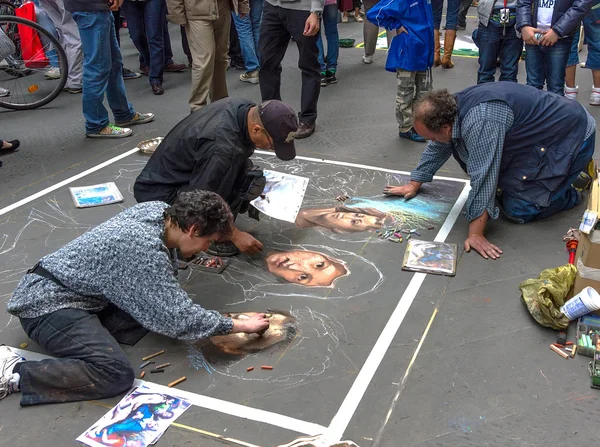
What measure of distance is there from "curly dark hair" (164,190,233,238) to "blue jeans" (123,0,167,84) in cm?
448

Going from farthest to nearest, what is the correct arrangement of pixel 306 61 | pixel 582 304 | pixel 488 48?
pixel 488 48 → pixel 306 61 → pixel 582 304

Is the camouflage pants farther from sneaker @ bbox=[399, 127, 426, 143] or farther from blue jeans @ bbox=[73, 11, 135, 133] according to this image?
blue jeans @ bbox=[73, 11, 135, 133]

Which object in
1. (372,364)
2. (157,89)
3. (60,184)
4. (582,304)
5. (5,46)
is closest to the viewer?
(372,364)

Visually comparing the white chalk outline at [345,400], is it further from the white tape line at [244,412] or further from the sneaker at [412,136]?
the sneaker at [412,136]

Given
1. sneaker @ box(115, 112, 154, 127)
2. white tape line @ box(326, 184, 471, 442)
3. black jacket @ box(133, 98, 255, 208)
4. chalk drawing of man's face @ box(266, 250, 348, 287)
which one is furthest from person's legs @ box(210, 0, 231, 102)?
white tape line @ box(326, 184, 471, 442)

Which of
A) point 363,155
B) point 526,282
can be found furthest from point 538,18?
point 526,282

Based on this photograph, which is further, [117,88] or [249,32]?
[249,32]

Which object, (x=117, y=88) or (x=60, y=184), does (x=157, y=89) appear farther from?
(x=60, y=184)

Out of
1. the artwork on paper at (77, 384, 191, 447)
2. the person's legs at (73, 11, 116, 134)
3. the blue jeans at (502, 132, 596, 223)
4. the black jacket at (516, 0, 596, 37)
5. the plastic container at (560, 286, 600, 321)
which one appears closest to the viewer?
the artwork on paper at (77, 384, 191, 447)

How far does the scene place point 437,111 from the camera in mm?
3520

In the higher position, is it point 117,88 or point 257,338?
point 117,88

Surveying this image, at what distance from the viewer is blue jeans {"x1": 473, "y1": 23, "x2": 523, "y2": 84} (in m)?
5.35

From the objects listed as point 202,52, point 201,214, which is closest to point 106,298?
point 201,214

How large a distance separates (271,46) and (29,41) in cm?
288
